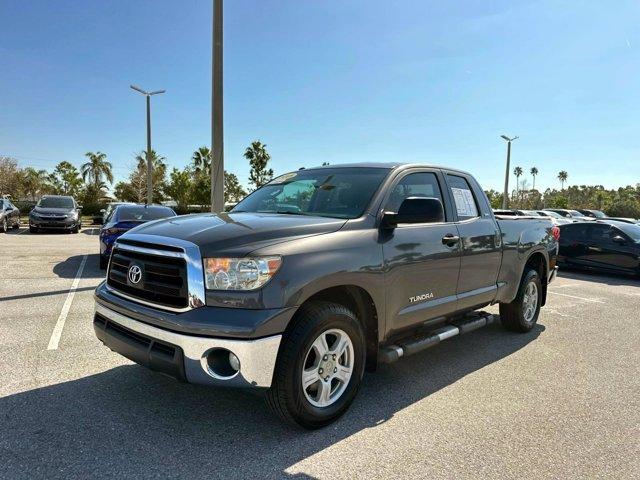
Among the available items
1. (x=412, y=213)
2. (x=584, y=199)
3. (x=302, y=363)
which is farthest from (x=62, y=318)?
(x=584, y=199)

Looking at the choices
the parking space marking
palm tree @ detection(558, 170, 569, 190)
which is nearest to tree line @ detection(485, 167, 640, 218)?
palm tree @ detection(558, 170, 569, 190)

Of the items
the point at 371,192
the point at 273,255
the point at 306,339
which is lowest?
the point at 306,339

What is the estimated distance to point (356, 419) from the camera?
3344 mm

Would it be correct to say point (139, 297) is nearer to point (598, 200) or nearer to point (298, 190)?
point (298, 190)

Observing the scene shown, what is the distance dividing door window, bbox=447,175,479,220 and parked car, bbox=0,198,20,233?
20.1 m

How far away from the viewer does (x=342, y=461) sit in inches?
109

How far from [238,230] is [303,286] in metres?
0.59

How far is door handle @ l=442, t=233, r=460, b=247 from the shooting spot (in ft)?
13.6

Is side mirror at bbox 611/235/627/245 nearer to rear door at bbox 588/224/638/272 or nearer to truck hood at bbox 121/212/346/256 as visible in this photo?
rear door at bbox 588/224/638/272

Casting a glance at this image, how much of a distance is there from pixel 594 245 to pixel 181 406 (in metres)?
11.9

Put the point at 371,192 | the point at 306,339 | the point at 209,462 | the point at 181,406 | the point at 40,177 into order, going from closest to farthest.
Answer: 1. the point at 209,462
2. the point at 306,339
3. the point at 181,406
4. the point at 371,192
5. the point at 40,177

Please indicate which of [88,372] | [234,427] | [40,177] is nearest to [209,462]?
[234,427]

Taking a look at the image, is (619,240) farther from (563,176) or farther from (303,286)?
(563,176)

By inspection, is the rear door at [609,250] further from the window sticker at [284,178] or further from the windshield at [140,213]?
the windshield at [140,213]
